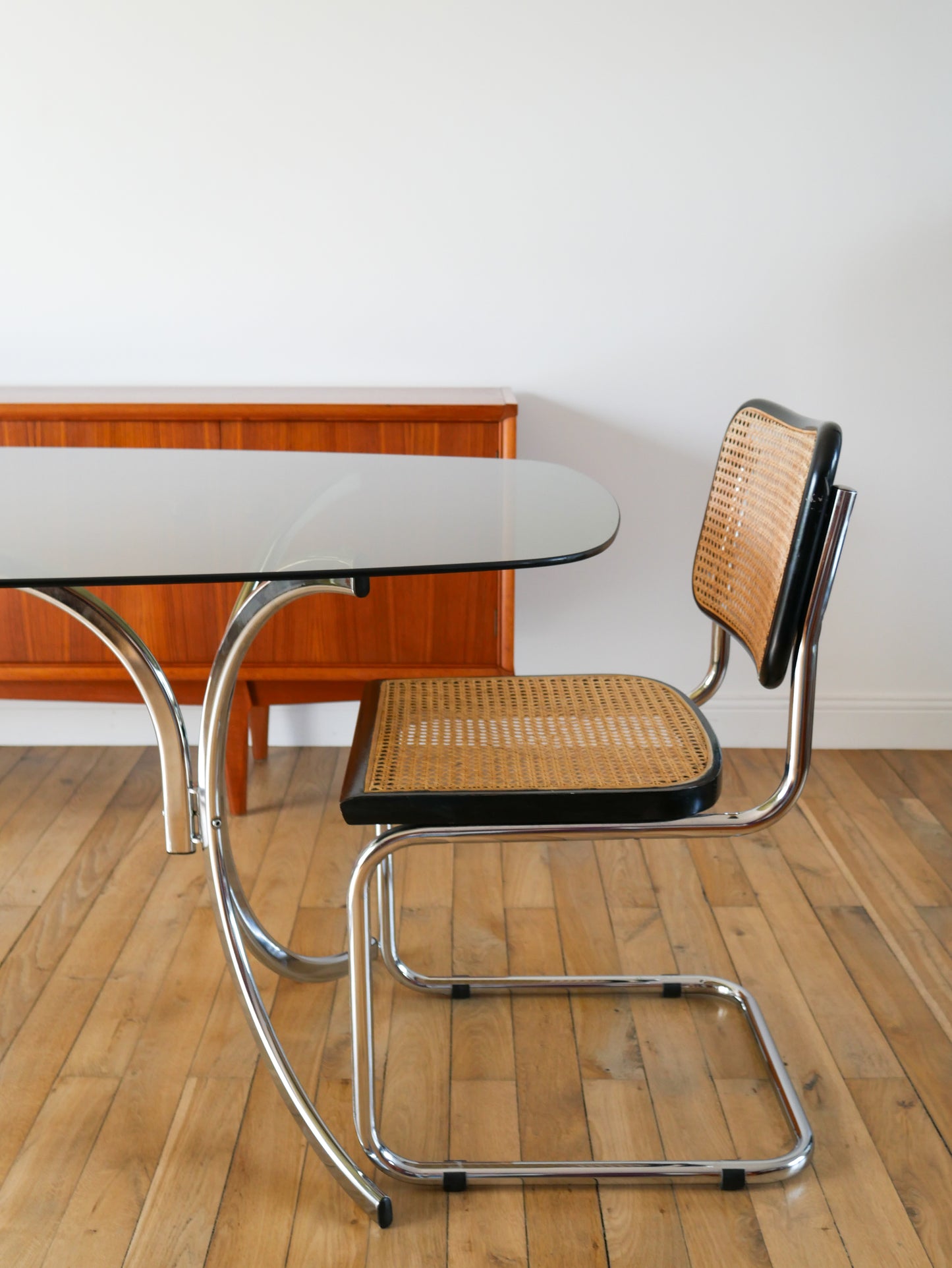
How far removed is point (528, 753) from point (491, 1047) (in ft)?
1.72

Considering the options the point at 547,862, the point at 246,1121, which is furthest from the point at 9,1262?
the point at 547,862

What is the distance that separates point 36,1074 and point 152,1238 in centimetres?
38

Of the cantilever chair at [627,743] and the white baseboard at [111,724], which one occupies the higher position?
the cantilever chair at [627,743]

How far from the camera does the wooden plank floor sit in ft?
4.34

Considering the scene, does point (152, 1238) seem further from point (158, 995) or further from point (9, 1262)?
point (158, 995)

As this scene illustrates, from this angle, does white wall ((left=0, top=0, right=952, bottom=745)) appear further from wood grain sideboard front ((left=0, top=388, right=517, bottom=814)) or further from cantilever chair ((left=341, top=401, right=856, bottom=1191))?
cantilever chair ((left=341, top=401, right=856, bottom=1191))

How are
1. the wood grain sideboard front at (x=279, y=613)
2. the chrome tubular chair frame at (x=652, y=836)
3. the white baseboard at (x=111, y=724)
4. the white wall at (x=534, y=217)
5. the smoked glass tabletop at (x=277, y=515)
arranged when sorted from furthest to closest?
1. the white baseboard at (x=111, y=724)
2. the white wall at (x=534, y=217)
3. the wood grain sideboard front at (x=279, y=613)
4. the chrome tubular chair frame at (x=652, y=836)
5. the smoked glass tabletop at (x=277, y=515)

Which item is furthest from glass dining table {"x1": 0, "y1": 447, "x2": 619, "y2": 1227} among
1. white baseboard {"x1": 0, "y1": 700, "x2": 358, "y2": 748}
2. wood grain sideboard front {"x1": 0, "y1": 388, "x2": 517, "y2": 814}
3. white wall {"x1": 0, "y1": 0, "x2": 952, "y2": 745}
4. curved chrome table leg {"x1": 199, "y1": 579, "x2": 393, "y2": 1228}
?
white baseboard {"x1": 0, "y1": 700, "x2": 358, "y2": 748}

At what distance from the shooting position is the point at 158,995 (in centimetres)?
176

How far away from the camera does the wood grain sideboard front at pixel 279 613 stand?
2.26 metres

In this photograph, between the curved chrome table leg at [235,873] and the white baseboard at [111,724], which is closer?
the curved chrome table leg at [235,873]

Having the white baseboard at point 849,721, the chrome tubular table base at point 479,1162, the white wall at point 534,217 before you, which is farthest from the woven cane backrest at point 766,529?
the white baseboard at point 849,721

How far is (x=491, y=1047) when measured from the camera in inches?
64.8

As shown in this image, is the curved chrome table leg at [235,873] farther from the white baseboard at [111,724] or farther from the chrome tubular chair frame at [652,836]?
the white baseboard at [111,724]
